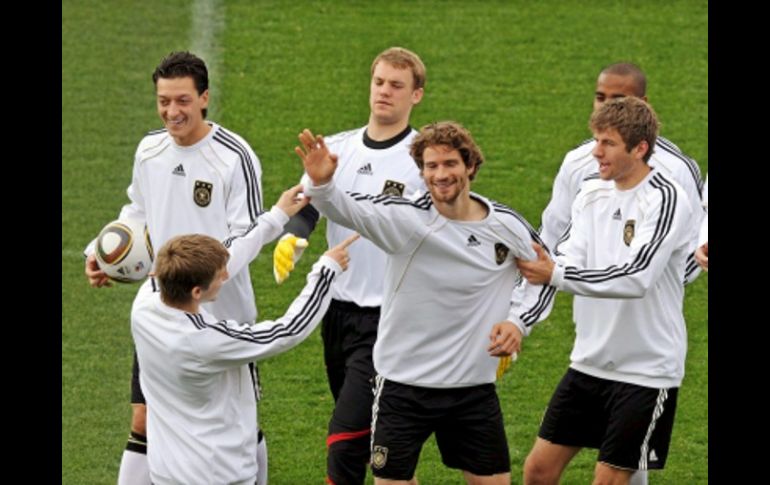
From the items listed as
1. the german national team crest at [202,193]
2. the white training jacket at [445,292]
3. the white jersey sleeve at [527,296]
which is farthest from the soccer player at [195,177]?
the white jersey sleeve at [527,296]

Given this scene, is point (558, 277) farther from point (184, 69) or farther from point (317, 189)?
point (184, 69)

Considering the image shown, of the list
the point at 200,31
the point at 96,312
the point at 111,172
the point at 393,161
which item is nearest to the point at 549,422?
the point at 393,161

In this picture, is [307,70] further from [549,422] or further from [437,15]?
[549,422]

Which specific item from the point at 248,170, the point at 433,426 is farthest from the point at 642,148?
the point at 248,170

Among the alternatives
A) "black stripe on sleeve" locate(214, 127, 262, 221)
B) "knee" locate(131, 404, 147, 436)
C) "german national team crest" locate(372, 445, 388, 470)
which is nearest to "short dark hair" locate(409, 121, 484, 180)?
"black stripe on sleeve" locate(214, 127, 262, 221)

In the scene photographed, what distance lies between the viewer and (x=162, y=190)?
9.12m

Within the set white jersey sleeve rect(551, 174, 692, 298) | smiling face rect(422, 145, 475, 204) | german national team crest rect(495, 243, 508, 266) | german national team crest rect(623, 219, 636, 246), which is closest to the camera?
smiling face rect(422, 145, 475, 204)

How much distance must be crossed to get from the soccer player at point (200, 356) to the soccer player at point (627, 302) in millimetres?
1571

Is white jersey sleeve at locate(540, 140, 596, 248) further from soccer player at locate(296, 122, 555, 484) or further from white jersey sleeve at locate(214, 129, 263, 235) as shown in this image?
white jersey sleeve at locate(214, 129, 263, 235)

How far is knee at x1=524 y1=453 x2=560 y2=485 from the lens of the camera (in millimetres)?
9195

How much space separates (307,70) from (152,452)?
9484 millimetres

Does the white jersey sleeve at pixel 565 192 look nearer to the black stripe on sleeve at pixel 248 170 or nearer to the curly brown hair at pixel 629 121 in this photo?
the curly brown hair at pixel 629 121

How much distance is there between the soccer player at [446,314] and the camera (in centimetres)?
816

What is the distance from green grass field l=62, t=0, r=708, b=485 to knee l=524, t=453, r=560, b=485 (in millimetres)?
1971
